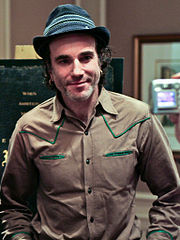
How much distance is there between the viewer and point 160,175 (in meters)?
1.25

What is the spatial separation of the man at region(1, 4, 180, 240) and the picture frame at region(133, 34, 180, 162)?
1.18m

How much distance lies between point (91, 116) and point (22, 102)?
0.40 m

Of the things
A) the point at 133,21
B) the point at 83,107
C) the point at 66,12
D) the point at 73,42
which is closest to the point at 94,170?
the point at 83,107

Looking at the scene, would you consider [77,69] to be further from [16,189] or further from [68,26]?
[16,189]

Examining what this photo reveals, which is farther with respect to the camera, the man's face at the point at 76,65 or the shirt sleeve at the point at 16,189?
the shirt sleeve at the point at 16,189

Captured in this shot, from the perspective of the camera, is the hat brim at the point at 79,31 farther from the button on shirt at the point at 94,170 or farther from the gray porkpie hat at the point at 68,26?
the button on shirt at the point at 94,170

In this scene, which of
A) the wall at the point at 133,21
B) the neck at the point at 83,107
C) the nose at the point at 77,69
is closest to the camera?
the nose at the point at 77,69

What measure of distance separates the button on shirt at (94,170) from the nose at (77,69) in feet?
0.61

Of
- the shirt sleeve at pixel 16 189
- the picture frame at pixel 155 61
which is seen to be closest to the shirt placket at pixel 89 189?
the shirt sleeve at pixel 16 189

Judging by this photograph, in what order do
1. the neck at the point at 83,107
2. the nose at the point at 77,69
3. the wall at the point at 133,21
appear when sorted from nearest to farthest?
the nose at the point at 77,69
the neck at the point at 83,107
the wall at the point at 133,21

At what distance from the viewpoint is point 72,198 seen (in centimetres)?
122

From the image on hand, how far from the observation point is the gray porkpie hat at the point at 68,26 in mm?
1163

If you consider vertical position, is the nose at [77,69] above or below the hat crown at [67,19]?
below

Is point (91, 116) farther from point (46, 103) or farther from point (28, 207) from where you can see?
point (28, 207)
